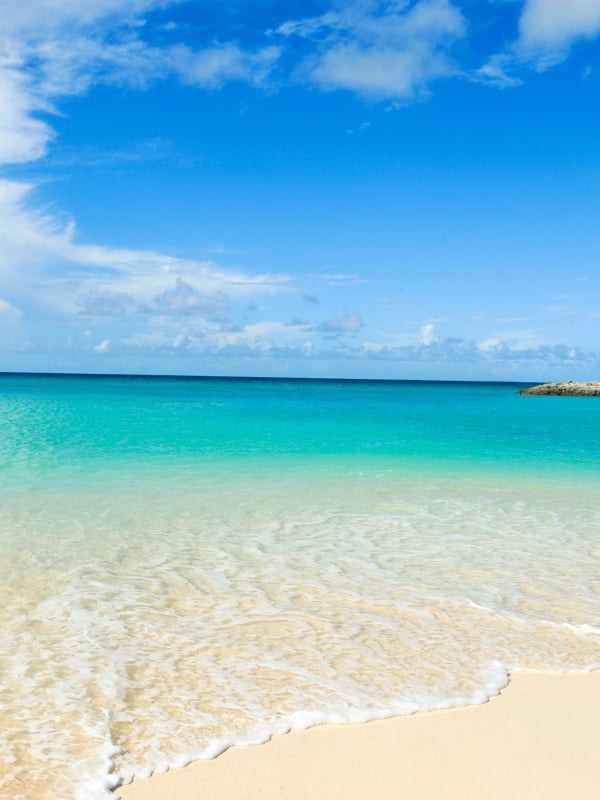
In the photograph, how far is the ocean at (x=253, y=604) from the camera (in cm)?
433

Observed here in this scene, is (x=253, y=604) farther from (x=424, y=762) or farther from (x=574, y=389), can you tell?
(x=574, y=389)

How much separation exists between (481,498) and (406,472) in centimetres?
365

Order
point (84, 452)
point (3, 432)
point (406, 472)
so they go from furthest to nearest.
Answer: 1. point (3, 432)
2. point (84, 452)
3. point (406, 472)

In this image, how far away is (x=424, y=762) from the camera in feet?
12.9

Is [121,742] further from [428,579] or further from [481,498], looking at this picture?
[481,498]

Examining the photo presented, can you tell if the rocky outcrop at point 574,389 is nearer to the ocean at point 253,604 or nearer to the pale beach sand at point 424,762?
the ocean at point 253,604

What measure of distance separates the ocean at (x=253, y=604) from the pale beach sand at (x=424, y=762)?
17 cm

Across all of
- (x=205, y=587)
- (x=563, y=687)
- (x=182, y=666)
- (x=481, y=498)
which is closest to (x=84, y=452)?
(x=481, y=498)

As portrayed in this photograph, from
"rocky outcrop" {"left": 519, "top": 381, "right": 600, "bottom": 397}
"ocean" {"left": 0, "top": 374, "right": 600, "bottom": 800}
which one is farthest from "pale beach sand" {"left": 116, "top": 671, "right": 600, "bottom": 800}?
"rocky outcrop" {"left": 519, "top": 381, "right": 600, "bottom": 397}

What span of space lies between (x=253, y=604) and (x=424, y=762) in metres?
2.98

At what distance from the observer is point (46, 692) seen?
→ 466 centimetres

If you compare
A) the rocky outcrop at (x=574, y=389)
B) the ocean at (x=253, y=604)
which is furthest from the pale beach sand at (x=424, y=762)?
the rocky outcrop at (x=574, y=389)

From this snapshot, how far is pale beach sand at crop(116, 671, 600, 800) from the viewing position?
361cm

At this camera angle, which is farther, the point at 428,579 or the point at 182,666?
the point at 428,579
